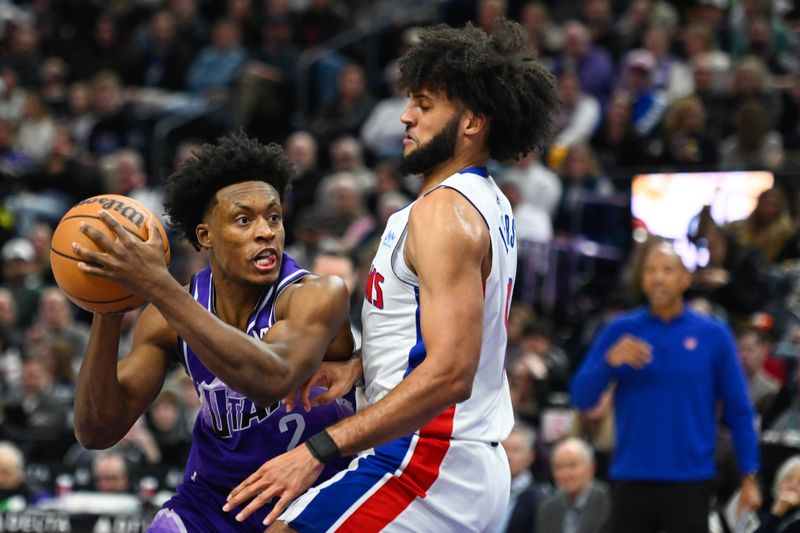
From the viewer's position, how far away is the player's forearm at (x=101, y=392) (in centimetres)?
458

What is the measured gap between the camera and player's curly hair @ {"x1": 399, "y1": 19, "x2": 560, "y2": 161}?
14.8 feet

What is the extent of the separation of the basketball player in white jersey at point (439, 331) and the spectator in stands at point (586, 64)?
880 centimetres

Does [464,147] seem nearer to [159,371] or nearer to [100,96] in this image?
[159,371]

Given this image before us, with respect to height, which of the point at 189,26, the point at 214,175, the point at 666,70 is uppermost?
the point at 189,26

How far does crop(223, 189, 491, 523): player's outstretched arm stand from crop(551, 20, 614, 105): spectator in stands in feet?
30.9

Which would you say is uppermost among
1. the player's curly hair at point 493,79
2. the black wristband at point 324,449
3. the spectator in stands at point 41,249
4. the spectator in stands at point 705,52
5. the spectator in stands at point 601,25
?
the spectator in stands at point 601,25

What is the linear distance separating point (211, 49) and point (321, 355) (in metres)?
12.3

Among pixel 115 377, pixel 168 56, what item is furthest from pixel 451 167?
pixel 168 56

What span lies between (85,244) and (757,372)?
21.2ft

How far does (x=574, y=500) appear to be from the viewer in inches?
335

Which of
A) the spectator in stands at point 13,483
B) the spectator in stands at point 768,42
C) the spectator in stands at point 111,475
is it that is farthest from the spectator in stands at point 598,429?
the spectator in stands at point 768,42

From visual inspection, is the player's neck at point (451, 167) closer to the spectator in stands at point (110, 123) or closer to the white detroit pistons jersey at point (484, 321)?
the white detroit pistons jersey at point (484, 321)

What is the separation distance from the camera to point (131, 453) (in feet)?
34.1

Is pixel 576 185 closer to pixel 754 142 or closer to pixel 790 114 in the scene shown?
pixel 754 142
